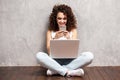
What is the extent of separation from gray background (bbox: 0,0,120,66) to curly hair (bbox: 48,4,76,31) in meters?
0.12

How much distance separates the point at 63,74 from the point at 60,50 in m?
0.24

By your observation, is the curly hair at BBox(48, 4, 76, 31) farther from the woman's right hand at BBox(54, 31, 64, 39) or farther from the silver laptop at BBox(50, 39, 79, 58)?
the silver laptop at BBox(50, 39, 79, 58)

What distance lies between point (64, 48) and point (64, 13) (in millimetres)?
485

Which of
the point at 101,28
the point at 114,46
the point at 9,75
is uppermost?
the point at 101,28

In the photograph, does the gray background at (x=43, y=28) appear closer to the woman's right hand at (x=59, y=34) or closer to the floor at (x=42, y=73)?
the floor at (x=42, y=73)

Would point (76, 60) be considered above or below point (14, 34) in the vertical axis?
below

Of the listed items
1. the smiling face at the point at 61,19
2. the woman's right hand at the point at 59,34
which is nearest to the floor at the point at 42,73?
the woman's right hand at the point at 59,34

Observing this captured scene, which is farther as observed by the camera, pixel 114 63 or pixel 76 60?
pixel 114 63

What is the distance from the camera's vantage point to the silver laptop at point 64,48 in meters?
2.75

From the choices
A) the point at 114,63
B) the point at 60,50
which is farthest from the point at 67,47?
the point at 114,63

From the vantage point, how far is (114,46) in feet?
11.0

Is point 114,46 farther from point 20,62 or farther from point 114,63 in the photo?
point 20,62

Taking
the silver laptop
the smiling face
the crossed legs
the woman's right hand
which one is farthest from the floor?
the smiling face

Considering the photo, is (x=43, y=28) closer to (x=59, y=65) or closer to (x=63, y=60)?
(x=63, y=60)
